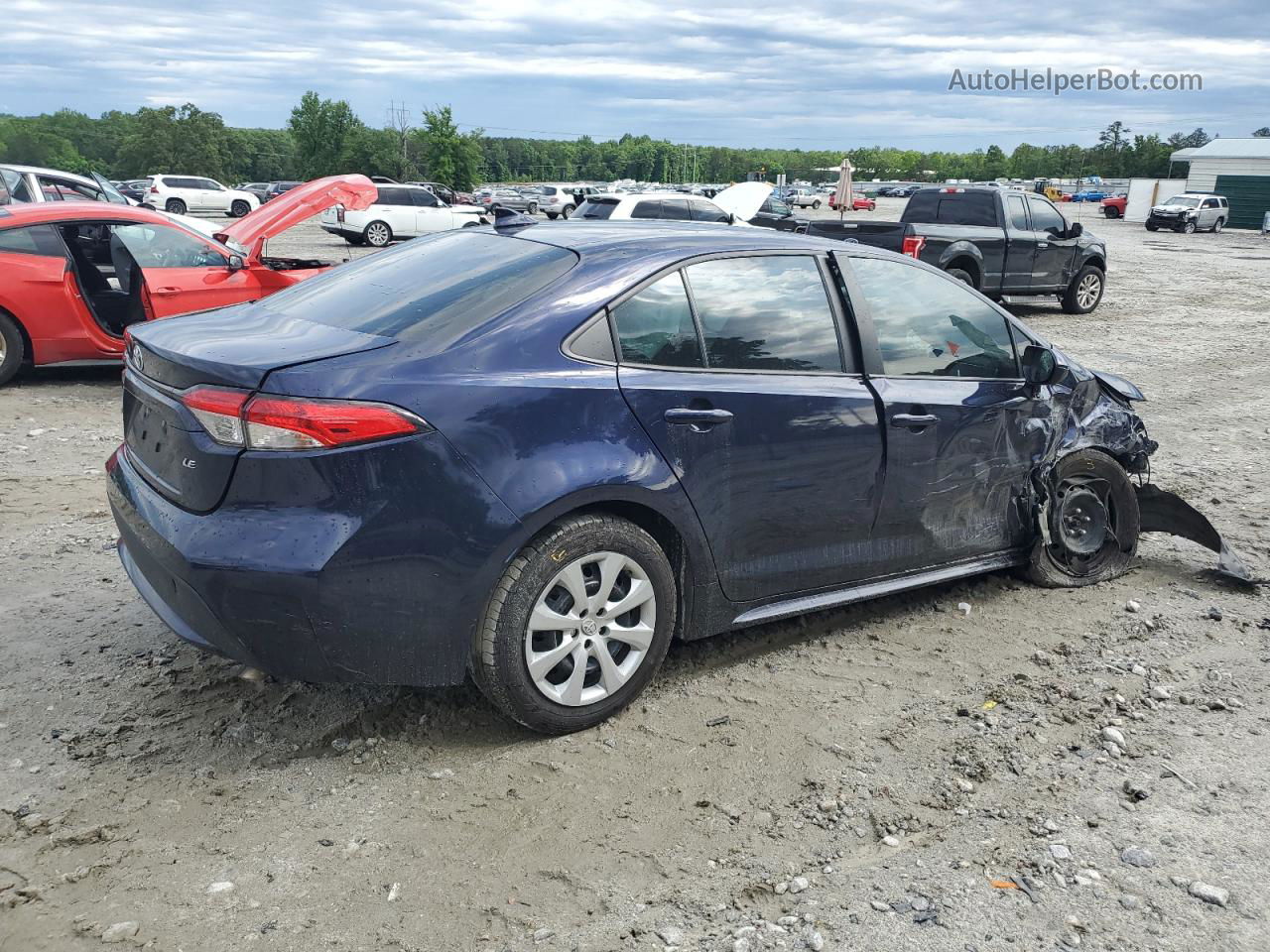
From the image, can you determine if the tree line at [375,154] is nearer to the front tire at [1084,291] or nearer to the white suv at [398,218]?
the white suv at [398,218]

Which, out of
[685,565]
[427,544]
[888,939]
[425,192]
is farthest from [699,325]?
[425,192]

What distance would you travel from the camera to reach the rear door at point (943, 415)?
14.1 feet

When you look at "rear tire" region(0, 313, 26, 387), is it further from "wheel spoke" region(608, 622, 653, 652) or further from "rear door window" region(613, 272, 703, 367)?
"wheel spoke" region(608, 622, 653, 652)

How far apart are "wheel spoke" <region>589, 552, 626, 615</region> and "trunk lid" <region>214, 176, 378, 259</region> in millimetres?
7411

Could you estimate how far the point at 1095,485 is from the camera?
5.17m

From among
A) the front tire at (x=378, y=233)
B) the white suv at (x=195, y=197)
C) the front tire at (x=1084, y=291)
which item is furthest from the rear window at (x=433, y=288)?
the white suv at (x=195, y=197)

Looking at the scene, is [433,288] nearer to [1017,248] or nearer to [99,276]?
[99,276]

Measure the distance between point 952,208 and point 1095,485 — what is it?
1208cm

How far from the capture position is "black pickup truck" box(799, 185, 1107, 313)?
15.4 m

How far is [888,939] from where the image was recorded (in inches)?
106

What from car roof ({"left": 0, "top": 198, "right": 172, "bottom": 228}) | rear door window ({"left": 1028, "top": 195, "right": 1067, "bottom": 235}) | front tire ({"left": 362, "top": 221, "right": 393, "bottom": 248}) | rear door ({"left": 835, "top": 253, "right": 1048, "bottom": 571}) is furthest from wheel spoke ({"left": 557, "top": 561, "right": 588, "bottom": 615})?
front tire ({"left": 362, "top": 221, "right": 393, "bottom": 248})

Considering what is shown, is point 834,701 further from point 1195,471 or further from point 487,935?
point 1195,471

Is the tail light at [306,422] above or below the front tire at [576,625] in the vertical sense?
Result: above

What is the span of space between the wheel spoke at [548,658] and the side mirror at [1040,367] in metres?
2.53
